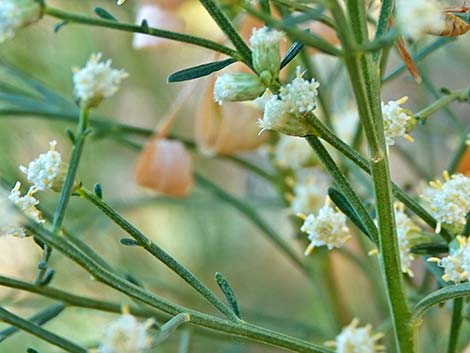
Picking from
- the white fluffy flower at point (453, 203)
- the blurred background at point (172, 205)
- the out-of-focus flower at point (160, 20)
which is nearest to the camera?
the white fluffy flower at point (453, 203)

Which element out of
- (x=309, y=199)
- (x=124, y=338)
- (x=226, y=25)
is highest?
(x=309, y=199)

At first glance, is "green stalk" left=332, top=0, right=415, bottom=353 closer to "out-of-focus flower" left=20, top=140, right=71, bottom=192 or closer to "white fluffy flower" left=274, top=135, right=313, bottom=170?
"out-of-focus flower" left=20, top=140, right=71, bottom=192

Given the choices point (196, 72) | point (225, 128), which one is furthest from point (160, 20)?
point (196, 72)

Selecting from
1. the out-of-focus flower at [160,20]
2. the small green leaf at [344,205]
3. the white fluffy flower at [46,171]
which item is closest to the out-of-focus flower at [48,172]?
the white fluffy flower at [46,171]

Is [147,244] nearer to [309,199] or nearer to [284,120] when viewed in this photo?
[284,120]

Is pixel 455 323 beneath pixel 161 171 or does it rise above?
beneath

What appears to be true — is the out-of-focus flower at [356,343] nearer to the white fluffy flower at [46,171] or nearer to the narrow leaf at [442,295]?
the narrow leaf at [442,295]

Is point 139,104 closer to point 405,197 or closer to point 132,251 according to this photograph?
point 132,251
